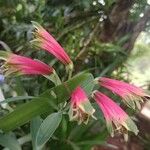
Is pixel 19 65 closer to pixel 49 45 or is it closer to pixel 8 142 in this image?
pixel 49 45

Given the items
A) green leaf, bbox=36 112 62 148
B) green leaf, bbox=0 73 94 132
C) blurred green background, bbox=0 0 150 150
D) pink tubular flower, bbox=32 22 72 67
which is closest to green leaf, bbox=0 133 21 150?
green leaf, bbox=0 73 94 132

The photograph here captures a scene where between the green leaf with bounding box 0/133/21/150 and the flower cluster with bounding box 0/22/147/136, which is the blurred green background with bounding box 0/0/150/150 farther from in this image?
the flower cluster with bounding box 0/22/147/136

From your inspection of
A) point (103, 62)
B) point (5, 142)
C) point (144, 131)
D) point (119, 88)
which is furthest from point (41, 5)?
point (144, 131)

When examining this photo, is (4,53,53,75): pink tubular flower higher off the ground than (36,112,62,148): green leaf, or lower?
higher

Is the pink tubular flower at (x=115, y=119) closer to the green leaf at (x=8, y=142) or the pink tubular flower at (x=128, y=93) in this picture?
the pink tubular flower at (x=128, y=93)

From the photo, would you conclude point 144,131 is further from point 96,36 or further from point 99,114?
point 99,114

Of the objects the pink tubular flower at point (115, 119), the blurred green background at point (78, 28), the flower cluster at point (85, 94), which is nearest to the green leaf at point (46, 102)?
the flower cluster at point (85, 94)
